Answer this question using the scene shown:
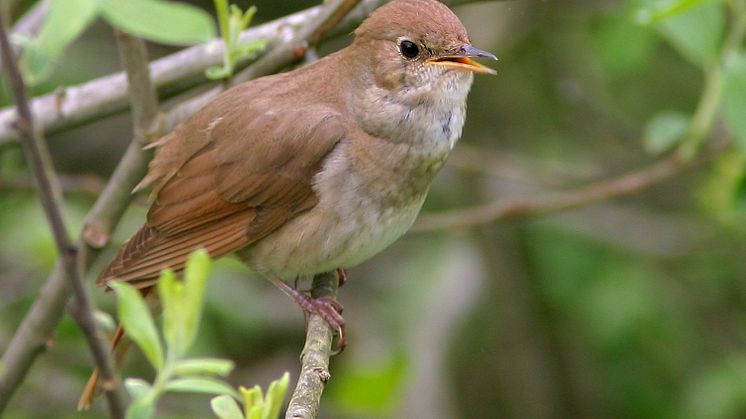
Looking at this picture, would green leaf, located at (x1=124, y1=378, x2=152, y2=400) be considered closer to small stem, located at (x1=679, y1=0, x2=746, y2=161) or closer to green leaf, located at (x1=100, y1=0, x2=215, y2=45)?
green leaf, located at (x1=100, y1=0, x2=215, y2=45)

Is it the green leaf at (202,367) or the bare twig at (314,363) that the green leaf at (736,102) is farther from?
the green leaf at (202,367)

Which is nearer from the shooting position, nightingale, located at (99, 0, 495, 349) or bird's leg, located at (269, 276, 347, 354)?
bird's leg, located at (269, 276, 347, 354)

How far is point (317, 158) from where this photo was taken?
399 cm

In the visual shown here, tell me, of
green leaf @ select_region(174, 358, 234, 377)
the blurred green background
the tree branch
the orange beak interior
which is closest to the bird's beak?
the orange beak interior

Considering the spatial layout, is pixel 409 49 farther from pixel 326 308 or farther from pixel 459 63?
pixel 326 308

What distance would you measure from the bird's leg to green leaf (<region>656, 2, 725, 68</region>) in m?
1.55

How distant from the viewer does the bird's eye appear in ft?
12.6

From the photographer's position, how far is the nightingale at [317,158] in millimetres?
3857

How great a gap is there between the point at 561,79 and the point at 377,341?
5.86ft

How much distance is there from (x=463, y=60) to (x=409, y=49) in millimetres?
185

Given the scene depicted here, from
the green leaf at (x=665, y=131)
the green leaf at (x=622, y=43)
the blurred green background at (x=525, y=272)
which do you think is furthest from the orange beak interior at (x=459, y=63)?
the green leaf at (x=622, y=43)

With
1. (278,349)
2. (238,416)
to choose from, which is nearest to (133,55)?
(238,416)

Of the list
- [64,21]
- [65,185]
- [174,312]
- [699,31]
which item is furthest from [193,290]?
[65,185]

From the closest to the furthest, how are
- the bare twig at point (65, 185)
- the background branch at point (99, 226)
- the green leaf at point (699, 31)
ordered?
the background branch at point (99, 226)
the green leaf at point (699, 31)
the bare twig at point (65, 185)
